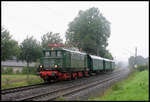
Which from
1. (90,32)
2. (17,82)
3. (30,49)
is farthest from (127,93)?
(90,32)

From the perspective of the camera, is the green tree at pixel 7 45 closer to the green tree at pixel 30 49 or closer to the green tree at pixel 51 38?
the green tree at pixel 30 49

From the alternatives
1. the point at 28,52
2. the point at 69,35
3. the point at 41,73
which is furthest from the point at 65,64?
the point at 69,35

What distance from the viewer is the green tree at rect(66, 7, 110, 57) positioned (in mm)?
50438

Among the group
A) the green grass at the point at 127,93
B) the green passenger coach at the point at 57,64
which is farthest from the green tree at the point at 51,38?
the green grass at the point at 127,93

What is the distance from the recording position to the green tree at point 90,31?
50.4 m

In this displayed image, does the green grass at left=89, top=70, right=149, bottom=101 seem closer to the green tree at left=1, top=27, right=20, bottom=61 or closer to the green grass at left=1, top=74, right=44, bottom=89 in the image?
the green grass at left=1, top=74, right=44, bottom=89

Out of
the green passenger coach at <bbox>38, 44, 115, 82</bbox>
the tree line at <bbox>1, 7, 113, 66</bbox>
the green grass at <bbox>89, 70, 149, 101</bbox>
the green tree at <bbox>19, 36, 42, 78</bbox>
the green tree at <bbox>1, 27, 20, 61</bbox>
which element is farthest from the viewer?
the tree line at <bbox>1, 7, 113, 66</bbox>

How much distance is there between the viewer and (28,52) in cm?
3466

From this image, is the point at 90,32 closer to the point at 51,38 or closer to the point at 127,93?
the point at 51,38

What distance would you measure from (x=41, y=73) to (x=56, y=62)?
175cm

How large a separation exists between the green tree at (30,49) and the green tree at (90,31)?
15.8 m

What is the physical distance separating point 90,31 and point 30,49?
19.8 meters

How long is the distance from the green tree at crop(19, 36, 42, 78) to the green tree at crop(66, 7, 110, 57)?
621 inches

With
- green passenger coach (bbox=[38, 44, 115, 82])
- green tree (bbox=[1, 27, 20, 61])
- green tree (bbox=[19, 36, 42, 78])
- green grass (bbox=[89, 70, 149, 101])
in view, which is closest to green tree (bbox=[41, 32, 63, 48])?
green tree (bbox=[19, 36, 42, 78])
